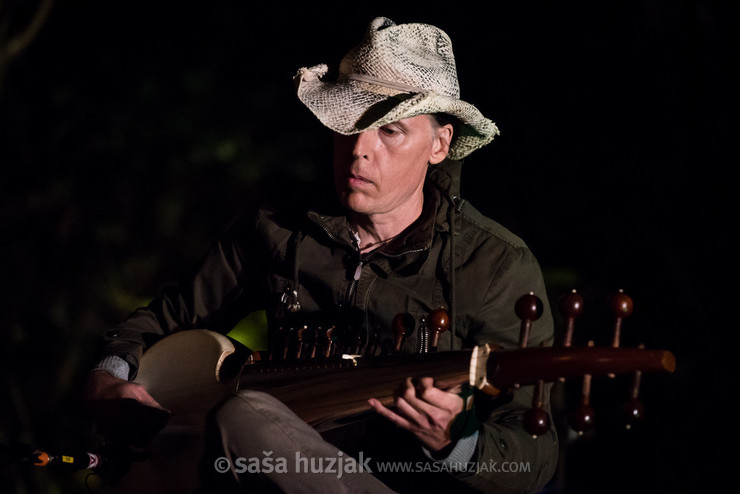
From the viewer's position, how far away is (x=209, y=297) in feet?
10.2

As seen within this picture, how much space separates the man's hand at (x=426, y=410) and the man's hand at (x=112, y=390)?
3.31 feet

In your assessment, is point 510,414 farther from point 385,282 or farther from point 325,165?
point 325,165

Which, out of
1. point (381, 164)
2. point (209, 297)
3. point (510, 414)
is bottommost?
point (510, 414)

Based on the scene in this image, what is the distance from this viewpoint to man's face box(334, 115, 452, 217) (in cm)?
267

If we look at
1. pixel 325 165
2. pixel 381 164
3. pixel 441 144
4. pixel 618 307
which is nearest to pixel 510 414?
pixel 618 307

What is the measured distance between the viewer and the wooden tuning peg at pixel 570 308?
194 centimetres

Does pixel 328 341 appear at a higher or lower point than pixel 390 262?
lower

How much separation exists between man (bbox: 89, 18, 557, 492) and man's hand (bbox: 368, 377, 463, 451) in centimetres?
18

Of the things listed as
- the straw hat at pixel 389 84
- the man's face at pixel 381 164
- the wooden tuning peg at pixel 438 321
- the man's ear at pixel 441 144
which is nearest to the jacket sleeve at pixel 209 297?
the man's face at pixel 381 164

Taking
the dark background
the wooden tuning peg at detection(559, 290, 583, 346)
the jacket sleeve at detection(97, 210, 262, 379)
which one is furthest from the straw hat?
the wooden tuning peg at detection(559, 290, 583, 346)

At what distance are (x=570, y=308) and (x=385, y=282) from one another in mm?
931

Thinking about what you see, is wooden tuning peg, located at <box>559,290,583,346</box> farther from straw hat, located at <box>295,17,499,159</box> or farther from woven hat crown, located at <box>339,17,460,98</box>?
woven hat crown, located at <box>339,17,460,98</box>

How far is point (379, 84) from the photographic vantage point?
269cm

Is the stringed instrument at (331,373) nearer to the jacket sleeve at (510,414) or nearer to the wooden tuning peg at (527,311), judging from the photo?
the wooden tuning peg at (527,311)
